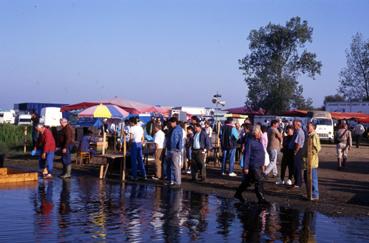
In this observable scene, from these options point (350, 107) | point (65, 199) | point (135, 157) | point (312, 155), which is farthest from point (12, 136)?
point (350, 107)

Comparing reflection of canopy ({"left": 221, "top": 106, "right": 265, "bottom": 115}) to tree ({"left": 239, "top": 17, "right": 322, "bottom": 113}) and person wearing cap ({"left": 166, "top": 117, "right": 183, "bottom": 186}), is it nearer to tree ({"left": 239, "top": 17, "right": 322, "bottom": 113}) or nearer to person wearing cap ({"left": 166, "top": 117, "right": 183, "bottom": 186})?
tree ({"left": 239, "top": 17, "right": 322, "bottom": 113})

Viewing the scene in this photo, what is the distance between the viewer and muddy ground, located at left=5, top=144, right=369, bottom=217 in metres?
12.2

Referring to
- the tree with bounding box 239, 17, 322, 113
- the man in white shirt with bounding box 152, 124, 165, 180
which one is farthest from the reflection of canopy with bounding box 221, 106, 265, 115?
the man in white shirt with bounding box 152, 124, 165, 180

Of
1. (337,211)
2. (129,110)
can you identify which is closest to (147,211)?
(337,211)

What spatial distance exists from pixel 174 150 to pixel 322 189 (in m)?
4.17

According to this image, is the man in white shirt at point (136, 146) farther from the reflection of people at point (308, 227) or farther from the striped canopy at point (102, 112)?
the reflection of people at point (308, 227)

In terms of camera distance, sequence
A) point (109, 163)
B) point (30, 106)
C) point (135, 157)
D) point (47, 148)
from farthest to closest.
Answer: point (30, 106) → point (109, 163) → point (135, 157) → point (47, 148)

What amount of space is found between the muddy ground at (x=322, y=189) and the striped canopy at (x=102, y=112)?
→ 2280mm

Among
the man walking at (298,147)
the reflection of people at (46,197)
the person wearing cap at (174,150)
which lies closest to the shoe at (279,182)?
the man walking at (298,147)

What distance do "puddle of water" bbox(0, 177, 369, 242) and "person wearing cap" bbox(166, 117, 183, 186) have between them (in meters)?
1.45

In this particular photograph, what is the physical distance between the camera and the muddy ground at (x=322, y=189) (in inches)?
481

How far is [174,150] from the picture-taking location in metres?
15.0

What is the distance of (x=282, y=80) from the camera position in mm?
55594

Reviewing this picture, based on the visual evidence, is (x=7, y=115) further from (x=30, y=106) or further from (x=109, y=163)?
(x=109, y=163)
